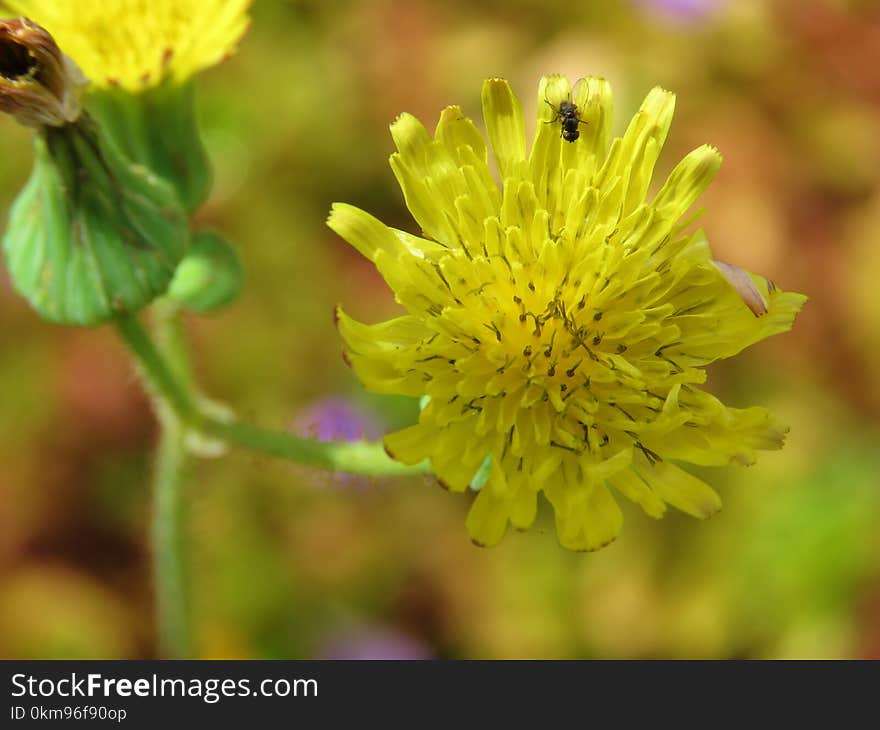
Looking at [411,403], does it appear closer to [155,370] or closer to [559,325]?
[155,370]

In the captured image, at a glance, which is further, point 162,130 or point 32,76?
point 162,130

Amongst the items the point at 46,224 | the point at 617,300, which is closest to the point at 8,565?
the point at 46,224

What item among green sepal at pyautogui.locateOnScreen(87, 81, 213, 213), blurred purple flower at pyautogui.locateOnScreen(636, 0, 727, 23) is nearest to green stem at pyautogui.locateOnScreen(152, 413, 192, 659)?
green sepal at pyautogui.locateOnScreen(87, 81, 213, 213)

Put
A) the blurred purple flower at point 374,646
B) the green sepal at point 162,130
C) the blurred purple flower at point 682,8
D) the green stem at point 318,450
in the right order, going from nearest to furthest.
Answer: the green stem at point 318,450 < the green sepal at point 162,130 < the blurred purple flower at point 374,646 < the blurred purple flower at point 682,8

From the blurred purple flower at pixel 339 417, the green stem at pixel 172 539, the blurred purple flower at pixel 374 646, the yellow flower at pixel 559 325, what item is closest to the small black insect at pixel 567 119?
the yellow flower at pixel 559 325

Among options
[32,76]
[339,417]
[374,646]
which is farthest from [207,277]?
[374,646]

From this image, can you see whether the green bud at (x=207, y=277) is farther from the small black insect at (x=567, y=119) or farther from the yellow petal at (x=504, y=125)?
the small black insect at (x=567, y=119)

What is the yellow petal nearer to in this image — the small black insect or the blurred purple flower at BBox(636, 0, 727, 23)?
the small black insect
